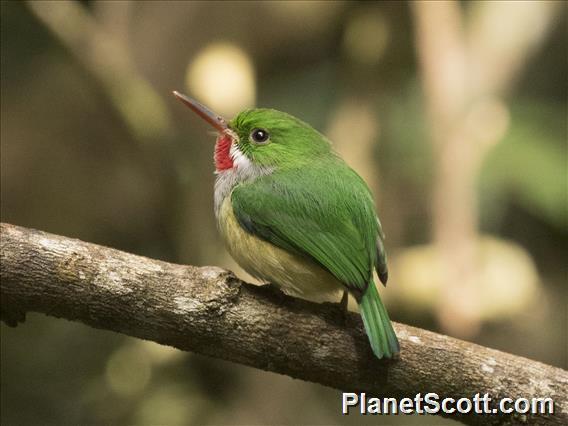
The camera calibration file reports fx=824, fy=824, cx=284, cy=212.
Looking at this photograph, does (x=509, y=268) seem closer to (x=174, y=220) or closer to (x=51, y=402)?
(x=174, y=220)

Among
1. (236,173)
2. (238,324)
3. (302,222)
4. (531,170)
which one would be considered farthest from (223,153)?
(531,170)

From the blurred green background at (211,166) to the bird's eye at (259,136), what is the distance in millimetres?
615

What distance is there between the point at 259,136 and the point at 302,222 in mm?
526

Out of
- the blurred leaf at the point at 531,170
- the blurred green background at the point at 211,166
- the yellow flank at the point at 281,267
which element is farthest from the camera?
the blurred leaf at the point at 531,170

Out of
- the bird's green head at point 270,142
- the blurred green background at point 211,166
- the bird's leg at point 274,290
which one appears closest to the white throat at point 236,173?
the bird's green head at point 270,142

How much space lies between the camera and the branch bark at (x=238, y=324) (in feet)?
8.38

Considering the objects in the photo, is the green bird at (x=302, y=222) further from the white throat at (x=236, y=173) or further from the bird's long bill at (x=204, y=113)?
the bird's long bill at (x=204, y=113)

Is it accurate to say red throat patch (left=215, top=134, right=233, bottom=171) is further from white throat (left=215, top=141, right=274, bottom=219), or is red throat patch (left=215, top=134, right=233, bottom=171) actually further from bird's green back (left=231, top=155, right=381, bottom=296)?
bird's green back (left=231, top=155, right=381, bottom=296)

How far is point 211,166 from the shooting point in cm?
532

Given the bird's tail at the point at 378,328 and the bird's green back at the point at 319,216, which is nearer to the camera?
the bird's tail at the point at 378,328

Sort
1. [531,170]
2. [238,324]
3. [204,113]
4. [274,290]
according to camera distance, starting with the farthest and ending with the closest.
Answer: [531,170]
[204,113]
[274,290]
[238,324]

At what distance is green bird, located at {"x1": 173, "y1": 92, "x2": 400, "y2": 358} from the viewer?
278 centimetres

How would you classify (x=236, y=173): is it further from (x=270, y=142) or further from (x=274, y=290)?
(x=274, y=290)

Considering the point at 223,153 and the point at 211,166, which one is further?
the point at 211,166
